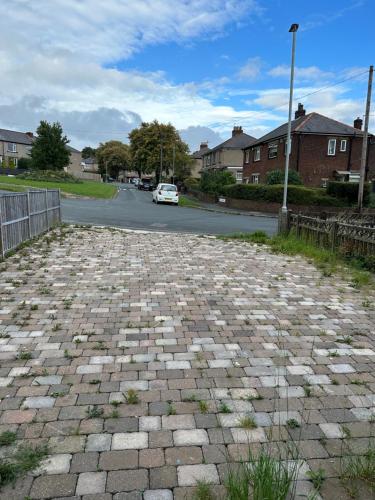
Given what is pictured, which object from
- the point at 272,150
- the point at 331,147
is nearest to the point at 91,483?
Result: the point at 331,147

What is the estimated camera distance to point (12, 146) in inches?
3110

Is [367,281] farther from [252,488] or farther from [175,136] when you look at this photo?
[175,136]

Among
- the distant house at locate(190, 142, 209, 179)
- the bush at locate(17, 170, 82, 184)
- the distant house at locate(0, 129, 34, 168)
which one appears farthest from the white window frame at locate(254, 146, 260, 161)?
the distant house at locate(0, 129, 34, 168)

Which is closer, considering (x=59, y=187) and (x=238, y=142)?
(x=59, y=187)

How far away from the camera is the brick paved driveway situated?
8.23ft

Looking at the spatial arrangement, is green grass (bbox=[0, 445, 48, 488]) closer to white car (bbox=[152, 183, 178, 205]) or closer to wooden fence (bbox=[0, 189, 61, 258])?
wooden fence (bbox=[0, 189, 61, 258])

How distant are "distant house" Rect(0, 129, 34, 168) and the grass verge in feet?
234

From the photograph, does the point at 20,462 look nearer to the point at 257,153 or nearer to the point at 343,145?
the point at 343,145

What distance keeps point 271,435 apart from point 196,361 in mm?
1251

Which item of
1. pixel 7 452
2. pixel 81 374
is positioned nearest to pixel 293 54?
pixel 81 374

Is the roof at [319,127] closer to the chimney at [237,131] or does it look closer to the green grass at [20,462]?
the chimney at [237,131]

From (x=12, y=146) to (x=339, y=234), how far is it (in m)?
81.2

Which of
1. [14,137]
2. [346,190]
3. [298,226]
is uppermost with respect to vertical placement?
[14,137]

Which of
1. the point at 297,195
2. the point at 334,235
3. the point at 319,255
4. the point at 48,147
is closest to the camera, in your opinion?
the point at 319,255
